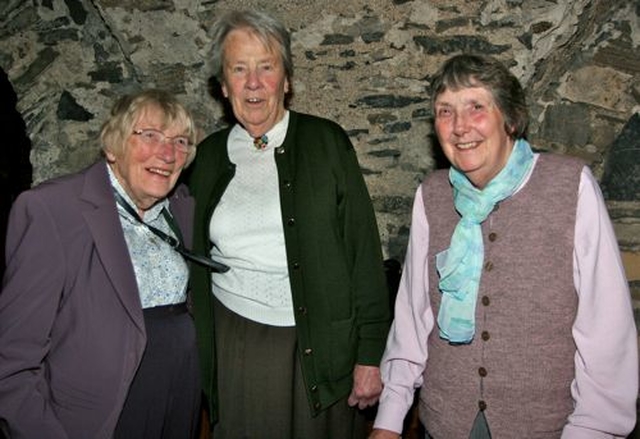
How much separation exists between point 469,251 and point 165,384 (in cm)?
107

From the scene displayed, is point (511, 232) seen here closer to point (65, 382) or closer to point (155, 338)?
point (155, 338)

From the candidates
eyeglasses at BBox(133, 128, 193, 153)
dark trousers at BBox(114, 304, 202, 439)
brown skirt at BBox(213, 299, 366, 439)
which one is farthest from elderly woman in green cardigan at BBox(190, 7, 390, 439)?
eyeglasses at BBox(133, 128, 193, 153)

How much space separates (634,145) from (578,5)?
31.2 inches

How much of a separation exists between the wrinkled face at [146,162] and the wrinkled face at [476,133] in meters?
0.92

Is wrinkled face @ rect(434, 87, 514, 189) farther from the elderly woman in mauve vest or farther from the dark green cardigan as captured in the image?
the dark green cardigan

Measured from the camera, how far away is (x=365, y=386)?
2188 millimetres

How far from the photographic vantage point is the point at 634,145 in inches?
123

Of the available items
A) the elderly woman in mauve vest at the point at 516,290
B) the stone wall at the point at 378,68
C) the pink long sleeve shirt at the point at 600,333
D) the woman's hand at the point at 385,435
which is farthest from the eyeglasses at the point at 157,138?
the stone wall at the point at 378,68

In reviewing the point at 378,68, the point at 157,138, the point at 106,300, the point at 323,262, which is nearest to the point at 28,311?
the point at 106,300

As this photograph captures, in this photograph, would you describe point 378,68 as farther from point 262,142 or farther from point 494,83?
point 494,83

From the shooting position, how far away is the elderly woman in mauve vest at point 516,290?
156 cm

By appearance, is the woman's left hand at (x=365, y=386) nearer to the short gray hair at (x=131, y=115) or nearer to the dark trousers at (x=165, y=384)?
the dark trousers at (x=165, y=384)

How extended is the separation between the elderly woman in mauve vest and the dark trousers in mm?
817

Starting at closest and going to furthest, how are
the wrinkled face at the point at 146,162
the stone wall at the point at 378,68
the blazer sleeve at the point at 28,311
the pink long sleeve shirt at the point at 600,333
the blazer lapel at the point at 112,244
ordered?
the pink long sleeve shirt at the point at 600,333, the blazer sleeve at the point at 28,311, the blazer lapel at the point at 112,244, the wrinkled face at the point at 146,162, the stone wall at the point at 378,68
